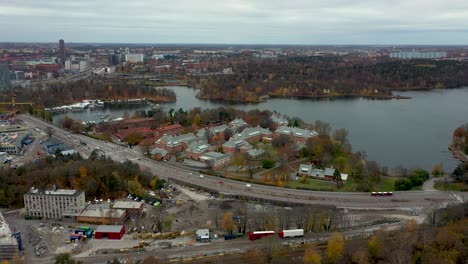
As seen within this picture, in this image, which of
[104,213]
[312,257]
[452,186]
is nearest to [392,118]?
[452,186]

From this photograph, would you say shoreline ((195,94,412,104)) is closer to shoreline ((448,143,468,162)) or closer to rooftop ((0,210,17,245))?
shoreline ((448,143,468,162))

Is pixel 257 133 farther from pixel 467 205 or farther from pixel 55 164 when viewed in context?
pixel 467 205

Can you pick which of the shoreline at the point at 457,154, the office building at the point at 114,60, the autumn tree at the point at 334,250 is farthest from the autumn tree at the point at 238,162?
the office building at the point at 114,60

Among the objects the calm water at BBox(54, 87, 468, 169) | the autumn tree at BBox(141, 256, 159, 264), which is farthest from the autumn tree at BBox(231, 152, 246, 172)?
the autumn tree at BBox(141, 256, 159, 264)

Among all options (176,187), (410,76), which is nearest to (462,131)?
(176,187)

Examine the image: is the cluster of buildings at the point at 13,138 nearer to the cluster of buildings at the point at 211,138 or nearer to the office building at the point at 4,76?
the cluster of buildings at the point at 211,138

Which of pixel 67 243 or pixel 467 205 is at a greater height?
pixel 467 205
